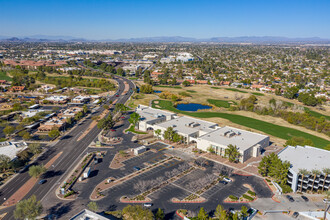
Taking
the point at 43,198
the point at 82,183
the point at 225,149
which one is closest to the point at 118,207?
the point at 82,183

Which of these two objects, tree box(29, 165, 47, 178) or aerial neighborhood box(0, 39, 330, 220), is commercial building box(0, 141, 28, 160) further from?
tree box(29, 165, 47, 178)

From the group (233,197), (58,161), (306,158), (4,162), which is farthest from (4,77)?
(306,158)

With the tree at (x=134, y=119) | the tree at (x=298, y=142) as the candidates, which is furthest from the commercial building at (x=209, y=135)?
the tree at (x=298, y=142)

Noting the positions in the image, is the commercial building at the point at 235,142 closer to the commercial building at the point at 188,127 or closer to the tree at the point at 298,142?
the commercial building at the point at 188,127

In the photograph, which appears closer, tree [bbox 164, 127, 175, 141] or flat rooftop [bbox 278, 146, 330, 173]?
flat rooftop [bbox 278, 146, 330, 173]

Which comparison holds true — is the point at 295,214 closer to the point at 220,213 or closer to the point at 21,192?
the point at 220,213

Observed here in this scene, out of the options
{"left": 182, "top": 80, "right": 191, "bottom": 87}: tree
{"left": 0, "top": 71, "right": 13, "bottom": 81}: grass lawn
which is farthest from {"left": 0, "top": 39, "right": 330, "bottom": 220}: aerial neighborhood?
{"left": 0, "top": 71, "right": 13, "bottom": 81}: grass lawn
